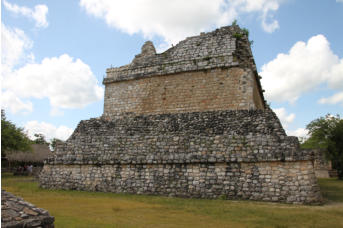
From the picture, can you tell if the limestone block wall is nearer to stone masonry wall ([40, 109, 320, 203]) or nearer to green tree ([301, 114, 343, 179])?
stone masonry wall ([40, 109, 320, 203])

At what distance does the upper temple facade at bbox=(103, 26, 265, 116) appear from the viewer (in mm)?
14375

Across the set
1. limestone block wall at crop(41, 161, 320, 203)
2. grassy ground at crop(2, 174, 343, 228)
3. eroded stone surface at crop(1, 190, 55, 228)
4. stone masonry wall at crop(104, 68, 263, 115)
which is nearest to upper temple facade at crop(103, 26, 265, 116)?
stone masonry wall at crop(104, 68, 263, 115)

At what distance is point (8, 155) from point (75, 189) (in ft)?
77.7

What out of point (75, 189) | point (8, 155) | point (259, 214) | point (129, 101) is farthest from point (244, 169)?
point (8, 155)

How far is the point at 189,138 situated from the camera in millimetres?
10891

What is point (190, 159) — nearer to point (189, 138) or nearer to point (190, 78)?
point (189, 138)

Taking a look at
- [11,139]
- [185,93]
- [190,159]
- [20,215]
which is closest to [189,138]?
[190,159]

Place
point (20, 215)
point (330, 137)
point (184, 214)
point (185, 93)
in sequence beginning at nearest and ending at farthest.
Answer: point (20, 215)
point (184, 214)
point (185, 93)
point (330, 137)

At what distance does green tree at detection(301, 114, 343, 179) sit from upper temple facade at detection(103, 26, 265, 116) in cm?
1079

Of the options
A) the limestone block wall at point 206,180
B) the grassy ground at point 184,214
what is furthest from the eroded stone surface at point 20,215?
the limestone block wall at point 206,180

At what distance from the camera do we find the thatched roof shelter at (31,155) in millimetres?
31828

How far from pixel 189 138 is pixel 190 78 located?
537 centimetres

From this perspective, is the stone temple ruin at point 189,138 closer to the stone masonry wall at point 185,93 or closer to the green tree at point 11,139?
the stone masonry wall at point 185,93

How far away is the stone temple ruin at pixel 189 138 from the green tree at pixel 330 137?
1142cm
